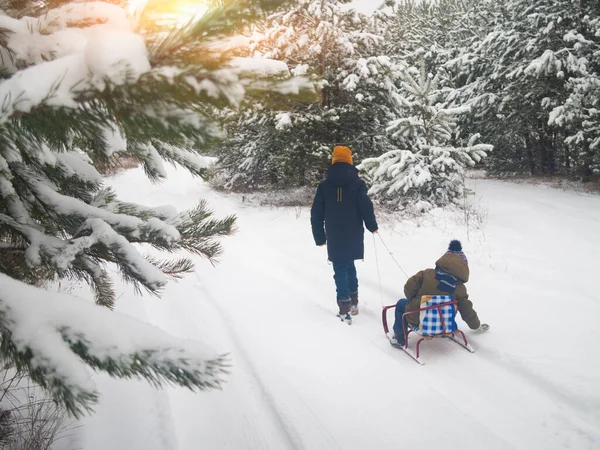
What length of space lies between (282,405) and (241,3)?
3.30 m

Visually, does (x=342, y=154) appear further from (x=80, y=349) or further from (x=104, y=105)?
(x=80, y=349)

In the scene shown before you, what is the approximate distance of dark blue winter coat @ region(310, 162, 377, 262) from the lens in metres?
5.15

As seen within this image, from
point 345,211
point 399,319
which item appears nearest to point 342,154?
point 345,211

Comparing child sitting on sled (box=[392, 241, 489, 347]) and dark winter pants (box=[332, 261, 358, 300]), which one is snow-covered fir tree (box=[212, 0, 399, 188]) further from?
child sitting on sled (box=[392, 241, 489, 347])

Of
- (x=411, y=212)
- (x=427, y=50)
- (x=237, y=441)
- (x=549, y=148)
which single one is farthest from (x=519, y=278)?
(x=427, y=50)

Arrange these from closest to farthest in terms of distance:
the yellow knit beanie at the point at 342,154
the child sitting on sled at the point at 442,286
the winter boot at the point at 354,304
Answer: the child sitting on sled at the point at 442,286
the yellow knit beanie at the point at 342,154
the winter boot at the point at 354,304

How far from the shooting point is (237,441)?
10.1 feet

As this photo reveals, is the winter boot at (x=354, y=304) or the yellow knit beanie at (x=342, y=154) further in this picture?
the winter boot at (x=354, y=304)

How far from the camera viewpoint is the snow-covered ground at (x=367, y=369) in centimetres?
309

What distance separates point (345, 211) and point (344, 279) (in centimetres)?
93

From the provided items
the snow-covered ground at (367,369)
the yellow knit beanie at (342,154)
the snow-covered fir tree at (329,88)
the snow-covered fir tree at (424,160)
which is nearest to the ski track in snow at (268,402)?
the snow-covered ground at (367,369)

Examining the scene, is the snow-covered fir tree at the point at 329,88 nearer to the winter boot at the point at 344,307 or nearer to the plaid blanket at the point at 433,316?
the winter boot at the point at 344,307

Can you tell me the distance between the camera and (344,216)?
5219mm

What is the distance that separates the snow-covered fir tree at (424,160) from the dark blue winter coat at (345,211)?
5.31 m
